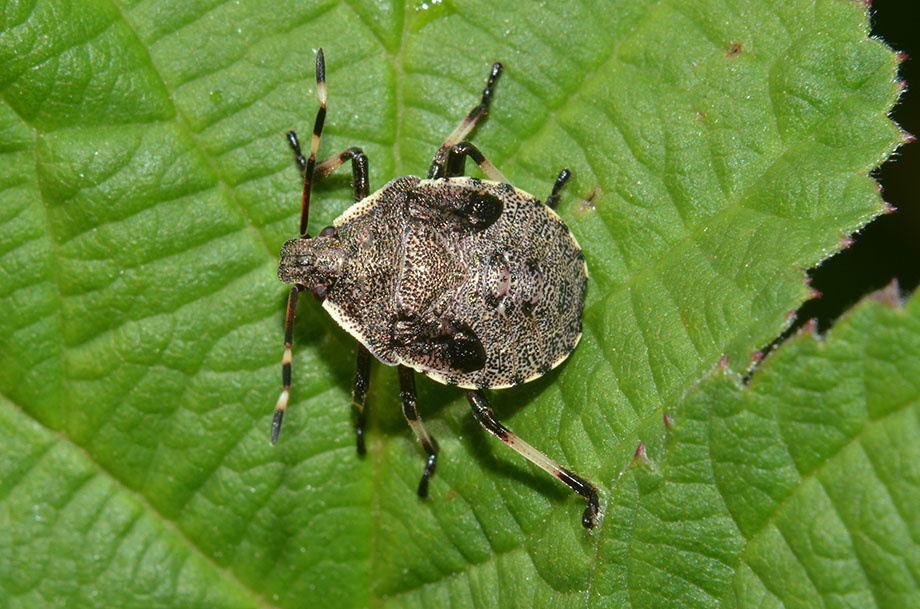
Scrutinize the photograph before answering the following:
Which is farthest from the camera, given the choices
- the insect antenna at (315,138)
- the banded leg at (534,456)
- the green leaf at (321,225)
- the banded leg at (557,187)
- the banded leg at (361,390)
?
the banded leg at (361,390)

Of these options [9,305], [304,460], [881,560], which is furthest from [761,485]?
[9,305]

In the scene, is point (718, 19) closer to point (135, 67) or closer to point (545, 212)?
point (545, 212)

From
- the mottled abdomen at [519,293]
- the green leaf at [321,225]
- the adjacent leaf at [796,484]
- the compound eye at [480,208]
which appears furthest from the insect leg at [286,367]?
the adjacent leaf at [796,484]

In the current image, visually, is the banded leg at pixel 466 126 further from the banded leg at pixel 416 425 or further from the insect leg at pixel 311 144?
the banded leg at pixel 416 425

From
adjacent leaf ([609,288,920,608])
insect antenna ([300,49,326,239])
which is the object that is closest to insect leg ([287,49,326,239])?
insect antenna ([300,49,326,239])

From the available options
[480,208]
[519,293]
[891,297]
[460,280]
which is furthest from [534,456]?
[891,297]

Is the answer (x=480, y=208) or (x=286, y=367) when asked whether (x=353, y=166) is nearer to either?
(x=480, y=208)
